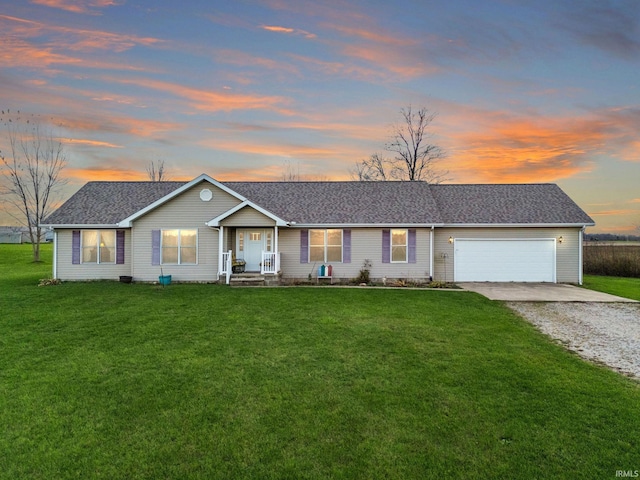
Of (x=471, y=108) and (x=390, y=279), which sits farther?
(x=471, y=108)

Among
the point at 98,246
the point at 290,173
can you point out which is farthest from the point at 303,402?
the point at 290,173

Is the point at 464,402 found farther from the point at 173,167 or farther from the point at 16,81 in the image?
the point at 173,167

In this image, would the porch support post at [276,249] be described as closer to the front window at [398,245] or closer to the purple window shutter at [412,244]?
the front window at [398,245]

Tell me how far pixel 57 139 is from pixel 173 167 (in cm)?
1333

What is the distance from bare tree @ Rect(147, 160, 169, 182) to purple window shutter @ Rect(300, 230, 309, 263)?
30446 millimetres

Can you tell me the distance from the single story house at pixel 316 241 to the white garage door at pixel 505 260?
0.05 meters

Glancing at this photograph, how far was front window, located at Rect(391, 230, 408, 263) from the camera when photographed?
16812 millimetres

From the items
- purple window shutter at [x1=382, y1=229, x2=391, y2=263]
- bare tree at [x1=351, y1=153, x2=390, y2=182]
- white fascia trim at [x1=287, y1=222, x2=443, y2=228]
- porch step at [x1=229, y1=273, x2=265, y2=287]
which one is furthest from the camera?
bare tree at [x1=351, y1=153, x2=390, y2=182]

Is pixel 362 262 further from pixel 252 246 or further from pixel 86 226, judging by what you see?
pixel 86 226

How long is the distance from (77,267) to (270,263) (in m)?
9.09

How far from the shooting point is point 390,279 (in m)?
16.7

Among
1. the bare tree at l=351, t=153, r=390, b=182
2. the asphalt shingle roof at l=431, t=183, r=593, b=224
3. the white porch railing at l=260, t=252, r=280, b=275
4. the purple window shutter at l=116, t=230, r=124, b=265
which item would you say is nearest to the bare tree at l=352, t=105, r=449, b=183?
the bare tree at l=351, t=153, r=390, b=182

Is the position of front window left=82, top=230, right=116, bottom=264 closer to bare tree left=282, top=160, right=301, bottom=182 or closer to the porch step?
the porch step

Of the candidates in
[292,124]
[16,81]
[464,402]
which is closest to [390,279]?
[292,124]
